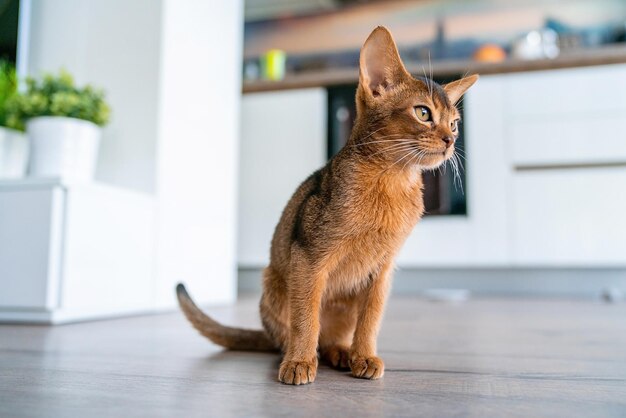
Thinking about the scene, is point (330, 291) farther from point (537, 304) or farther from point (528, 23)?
point (528, 23)

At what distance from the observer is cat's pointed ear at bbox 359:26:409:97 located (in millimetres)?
822

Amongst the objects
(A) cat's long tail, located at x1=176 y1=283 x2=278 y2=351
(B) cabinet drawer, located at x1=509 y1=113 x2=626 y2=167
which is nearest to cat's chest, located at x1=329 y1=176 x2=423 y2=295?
(A) cat's long tail, located at x1=176 y1=283 x2=278 y2=351

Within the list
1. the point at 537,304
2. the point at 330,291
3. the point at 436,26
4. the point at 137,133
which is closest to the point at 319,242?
the point at 330,291

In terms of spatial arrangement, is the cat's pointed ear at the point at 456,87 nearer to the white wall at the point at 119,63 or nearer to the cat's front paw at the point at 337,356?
the cat's front paw at the point at 337,356

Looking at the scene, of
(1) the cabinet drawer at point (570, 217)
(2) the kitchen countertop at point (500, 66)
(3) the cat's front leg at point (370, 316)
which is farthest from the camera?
(2) the kitchen countertop at point (500, 66)

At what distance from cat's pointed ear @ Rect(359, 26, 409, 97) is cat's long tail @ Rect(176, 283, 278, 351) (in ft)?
1.62

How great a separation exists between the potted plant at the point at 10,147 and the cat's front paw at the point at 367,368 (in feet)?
4.46

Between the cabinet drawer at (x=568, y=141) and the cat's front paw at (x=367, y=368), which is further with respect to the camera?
the cabinet drawer at (x=568, y=141)

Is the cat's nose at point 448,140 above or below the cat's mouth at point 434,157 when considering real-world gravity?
above

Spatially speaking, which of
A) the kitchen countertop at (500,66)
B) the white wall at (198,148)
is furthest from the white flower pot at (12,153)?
the kitchen countertop at (500,66)

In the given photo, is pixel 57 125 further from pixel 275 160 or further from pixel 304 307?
pixel 275 160

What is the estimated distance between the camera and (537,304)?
229 cm

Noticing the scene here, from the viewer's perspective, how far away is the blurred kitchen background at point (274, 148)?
1.63 meters

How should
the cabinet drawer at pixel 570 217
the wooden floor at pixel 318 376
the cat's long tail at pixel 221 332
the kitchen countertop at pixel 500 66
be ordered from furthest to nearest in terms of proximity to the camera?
the kitchen countertop at pixel 500 66, the cabinet drawer at pixel 570 217, the cat's long tail at pixel 221 332, the wooden floor at pixel 318 376
